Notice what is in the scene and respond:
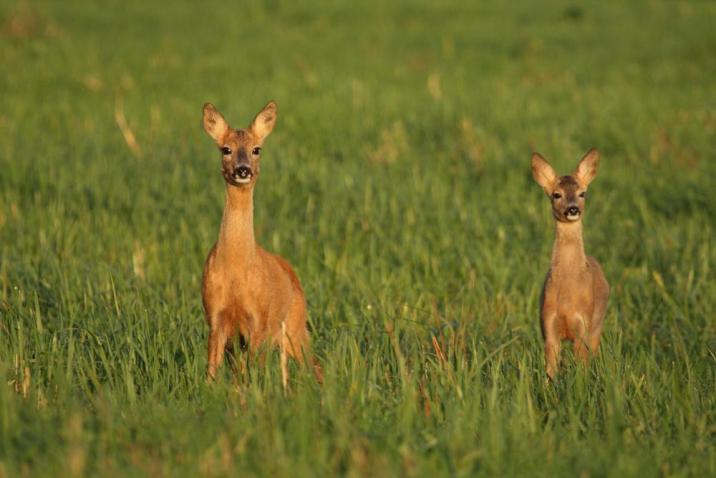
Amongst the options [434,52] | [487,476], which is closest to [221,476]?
[487,476]

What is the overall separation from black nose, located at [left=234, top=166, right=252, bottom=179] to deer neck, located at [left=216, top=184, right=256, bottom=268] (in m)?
0.16

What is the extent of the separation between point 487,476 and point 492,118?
357 inches

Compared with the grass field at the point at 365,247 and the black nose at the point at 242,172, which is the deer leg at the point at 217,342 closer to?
the grass field at the point at 365,247

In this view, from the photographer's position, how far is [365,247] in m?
8.66

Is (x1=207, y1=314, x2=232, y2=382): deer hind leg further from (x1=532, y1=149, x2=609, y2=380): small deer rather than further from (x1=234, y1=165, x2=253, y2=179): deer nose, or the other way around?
(x1=532, y1=149, x2=609, y2=380): small deer

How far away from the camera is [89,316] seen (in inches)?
253

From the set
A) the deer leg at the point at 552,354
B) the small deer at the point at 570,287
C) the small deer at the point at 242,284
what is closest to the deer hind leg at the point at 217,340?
the small deer at the point at 242,284

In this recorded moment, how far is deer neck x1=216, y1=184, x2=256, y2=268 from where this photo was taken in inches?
232

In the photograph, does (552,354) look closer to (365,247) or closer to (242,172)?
(242,172)

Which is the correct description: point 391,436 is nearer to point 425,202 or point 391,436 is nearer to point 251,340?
point 251,340

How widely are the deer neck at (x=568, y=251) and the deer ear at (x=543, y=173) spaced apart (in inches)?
13.1

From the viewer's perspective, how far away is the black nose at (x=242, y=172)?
19.3 ft

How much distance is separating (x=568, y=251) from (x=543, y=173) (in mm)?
604

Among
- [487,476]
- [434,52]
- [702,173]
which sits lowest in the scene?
[487,476]
